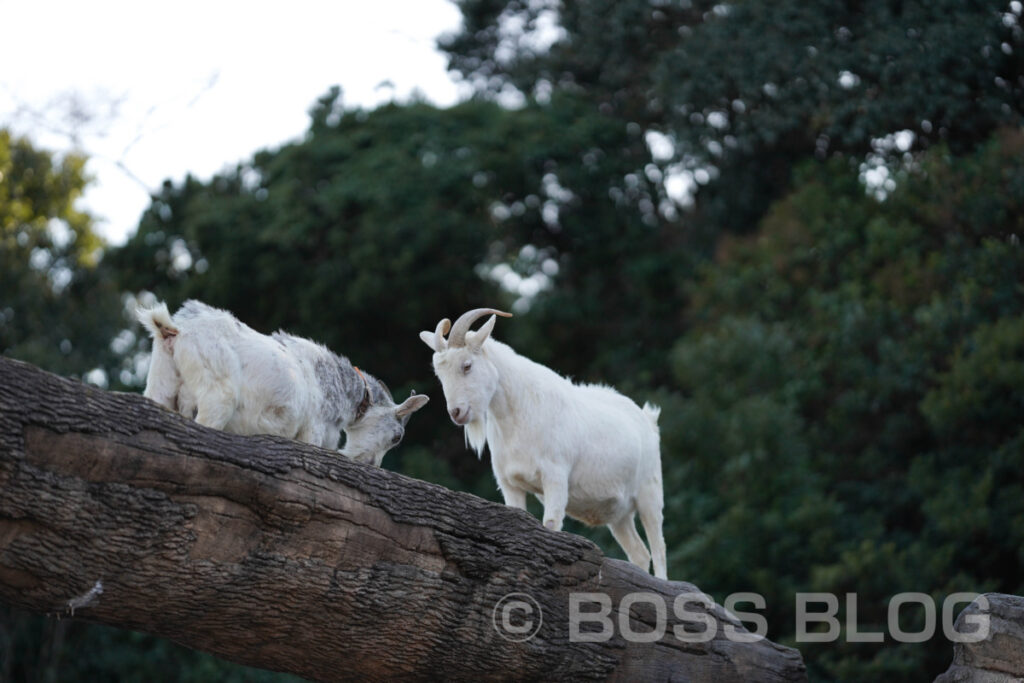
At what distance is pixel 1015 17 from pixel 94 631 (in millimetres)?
16301

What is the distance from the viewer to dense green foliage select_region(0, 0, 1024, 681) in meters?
16.7

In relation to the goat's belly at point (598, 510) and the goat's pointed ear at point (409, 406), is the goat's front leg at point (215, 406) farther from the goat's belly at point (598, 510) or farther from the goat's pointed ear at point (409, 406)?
the goat's belly at point (598, 510)

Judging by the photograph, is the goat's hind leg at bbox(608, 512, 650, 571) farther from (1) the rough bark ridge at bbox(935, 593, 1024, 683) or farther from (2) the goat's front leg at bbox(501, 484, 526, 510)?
(1) the rough bark ridge at bbox(935, 593, 1024, 683)

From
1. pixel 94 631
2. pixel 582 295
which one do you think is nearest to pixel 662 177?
pixel 582 295

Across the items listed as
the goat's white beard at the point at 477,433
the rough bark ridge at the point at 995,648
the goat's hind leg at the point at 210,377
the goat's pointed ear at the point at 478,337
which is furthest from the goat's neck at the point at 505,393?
the rough bark ridge at the point at 995,648

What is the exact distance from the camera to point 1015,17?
1769 cm

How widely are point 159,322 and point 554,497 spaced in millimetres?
2811

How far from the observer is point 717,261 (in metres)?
21.0

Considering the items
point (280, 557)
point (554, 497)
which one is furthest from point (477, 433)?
point (280, 557)

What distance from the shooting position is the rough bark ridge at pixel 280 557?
601 cm

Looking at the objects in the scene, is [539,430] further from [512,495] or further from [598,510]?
[598,510]

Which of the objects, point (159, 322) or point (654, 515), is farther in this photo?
point (654, 515)

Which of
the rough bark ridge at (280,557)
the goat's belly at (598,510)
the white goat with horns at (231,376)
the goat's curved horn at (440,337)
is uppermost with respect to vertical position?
the goat's curved horn at (440,337)

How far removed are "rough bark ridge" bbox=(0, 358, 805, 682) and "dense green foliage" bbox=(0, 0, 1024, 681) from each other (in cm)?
861
